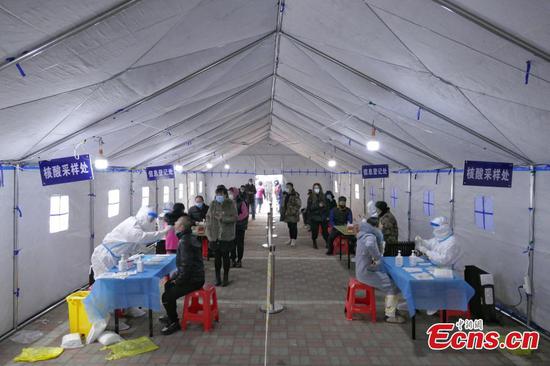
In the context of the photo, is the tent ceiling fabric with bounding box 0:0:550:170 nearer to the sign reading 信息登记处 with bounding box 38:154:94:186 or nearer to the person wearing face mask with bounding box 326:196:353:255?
the sign reading 信息登记处 with bounding box 38:154:94:186

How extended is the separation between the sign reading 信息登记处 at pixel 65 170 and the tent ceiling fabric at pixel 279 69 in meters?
0.26

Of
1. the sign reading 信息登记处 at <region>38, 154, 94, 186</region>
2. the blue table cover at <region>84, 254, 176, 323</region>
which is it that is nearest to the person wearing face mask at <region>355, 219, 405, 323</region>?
the blue table cover at <region>84, 254, 176, 323</region>

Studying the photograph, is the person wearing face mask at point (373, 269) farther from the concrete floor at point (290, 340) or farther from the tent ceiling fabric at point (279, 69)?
the tent ceiling fabric at point (279, 69)

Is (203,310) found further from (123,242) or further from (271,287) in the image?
(123,242)

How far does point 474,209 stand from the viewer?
7.64 metres

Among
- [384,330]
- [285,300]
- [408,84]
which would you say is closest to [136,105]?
[408,84]

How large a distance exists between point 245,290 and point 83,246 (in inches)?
140

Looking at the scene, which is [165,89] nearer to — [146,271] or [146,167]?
[146,271]

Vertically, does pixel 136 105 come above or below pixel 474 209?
above

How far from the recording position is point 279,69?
7469 millimetres

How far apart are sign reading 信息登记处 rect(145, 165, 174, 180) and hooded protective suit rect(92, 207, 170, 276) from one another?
18.5ft

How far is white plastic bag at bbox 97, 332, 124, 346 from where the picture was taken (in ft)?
17.4

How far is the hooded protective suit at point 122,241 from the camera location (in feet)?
18.9

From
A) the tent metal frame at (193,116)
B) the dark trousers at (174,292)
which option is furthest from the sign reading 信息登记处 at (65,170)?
the dark trousers at (174,292)
